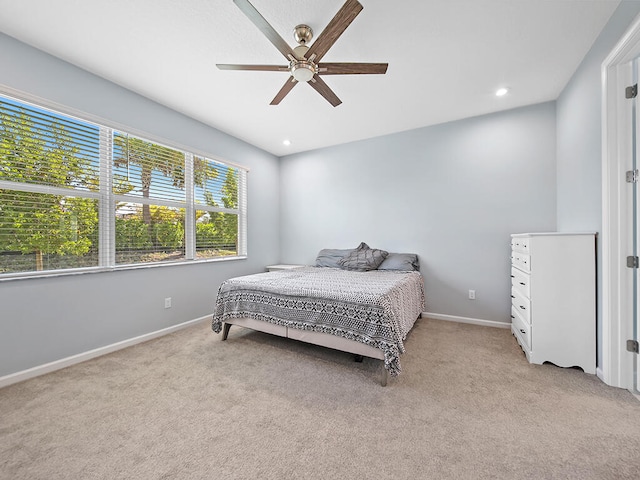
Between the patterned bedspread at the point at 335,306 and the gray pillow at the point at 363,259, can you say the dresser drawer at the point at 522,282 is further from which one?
the gray pillow at the point at 363,259

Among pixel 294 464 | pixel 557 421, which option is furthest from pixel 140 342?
pixel 557 421

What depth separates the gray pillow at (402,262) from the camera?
11.0 ft

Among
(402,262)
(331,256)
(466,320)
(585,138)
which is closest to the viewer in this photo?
(585,138)

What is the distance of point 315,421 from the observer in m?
1.49

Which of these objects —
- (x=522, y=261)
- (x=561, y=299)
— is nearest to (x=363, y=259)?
(x=522, y=261)

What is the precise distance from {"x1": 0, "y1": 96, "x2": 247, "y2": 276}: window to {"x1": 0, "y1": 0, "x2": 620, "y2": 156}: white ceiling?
591mm

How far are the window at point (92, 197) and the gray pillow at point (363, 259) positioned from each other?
6.29 feet

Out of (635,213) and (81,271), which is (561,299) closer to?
(635,213)

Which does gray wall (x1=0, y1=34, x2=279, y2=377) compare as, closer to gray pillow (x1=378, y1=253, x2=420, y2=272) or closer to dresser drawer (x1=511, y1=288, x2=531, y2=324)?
Result: gray pillow (x1=378, y1=253, x2=420, y2=272)

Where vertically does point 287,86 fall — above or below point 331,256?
above

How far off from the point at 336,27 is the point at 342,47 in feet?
1.96

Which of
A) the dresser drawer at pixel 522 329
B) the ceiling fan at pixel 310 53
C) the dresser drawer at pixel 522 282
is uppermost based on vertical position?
the ceiling fan at pixel 310 53

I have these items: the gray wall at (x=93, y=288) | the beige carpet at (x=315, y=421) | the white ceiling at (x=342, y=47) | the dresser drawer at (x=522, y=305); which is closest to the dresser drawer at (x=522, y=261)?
the dresser drawer at (x=522, y=305)

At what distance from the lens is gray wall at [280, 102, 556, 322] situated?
292 centimetres
